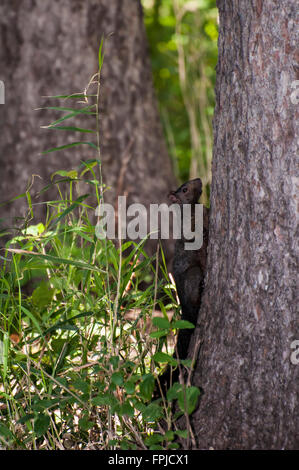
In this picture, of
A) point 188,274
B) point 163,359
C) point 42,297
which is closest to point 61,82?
point 42,297

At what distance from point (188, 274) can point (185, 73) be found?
14.2 feet

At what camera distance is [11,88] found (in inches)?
193

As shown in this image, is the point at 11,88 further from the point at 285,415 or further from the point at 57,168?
the point at 285,415

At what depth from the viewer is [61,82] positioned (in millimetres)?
4840

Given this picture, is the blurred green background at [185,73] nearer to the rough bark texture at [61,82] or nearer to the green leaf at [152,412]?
the rough bark texture at [61,82]

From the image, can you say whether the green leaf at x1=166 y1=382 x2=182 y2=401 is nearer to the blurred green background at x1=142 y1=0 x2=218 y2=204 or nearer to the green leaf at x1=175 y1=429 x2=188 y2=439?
the green leaf at x1=175 y1=429 x2=188 y2=439

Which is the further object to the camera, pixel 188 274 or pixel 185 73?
pixel 185 73

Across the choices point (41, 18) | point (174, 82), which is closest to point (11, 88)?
point (41, 18)

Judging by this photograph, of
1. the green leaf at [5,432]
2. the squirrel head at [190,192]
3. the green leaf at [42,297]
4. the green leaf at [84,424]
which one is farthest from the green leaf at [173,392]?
the squirrel head at [190,192]

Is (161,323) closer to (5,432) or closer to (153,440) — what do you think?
(153,440)

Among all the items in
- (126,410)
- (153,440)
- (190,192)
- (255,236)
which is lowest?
(153,440)

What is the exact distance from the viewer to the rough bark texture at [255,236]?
86.0 inches
